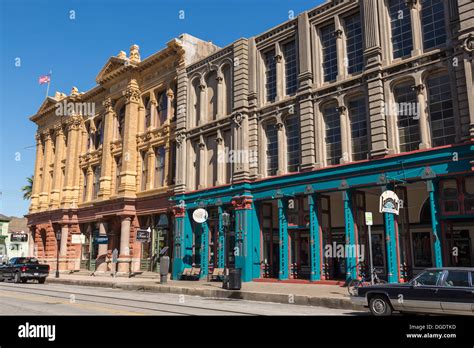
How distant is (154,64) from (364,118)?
64.6 ft

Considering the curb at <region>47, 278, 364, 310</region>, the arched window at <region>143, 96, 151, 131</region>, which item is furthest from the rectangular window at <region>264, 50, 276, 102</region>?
the arched window at <region>143, 96, 151, 131</region>

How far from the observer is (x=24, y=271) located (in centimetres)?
2953

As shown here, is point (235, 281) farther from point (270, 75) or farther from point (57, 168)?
point (57, 168)

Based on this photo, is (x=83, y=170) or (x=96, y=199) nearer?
(x=96, y=199)

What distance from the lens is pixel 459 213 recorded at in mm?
17328

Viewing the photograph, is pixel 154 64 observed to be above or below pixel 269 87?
above

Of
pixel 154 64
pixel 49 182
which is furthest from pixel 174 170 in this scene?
pixel 49 182

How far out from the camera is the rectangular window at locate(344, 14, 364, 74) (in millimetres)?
21641

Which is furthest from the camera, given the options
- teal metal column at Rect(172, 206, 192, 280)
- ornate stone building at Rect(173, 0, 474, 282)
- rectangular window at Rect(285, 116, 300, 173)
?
teal metal column at Rect(172, 206, 192, 280)

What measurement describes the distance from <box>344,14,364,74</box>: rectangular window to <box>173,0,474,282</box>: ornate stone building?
6cm

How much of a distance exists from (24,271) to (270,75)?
20.6m

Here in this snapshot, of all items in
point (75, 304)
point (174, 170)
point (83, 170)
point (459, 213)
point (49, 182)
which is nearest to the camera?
point (75, 304)

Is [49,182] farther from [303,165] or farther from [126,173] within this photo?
[303,165]

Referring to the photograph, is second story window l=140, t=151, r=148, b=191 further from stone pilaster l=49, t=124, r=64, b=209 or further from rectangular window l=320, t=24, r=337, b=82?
rectangular window l=320, t=24, r=337, b=82
